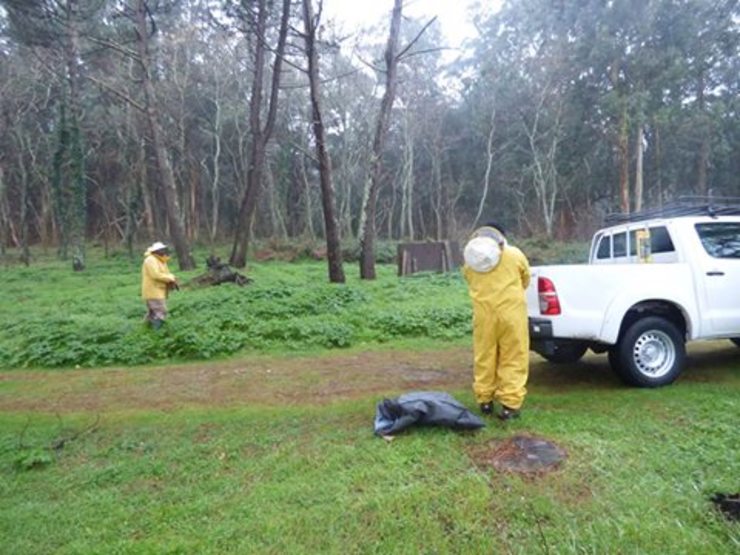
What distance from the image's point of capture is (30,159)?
96.2 feet

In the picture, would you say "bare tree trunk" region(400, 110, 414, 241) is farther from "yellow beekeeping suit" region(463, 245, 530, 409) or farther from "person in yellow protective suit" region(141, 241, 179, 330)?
"yellow beekeeping suit" region(463, 245, 530, 409)

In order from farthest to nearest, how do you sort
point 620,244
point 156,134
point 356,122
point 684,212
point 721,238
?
point 356,122 < point 156,134 < point 620,244 < point 684,212 < point 721,238

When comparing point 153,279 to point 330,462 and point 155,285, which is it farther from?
point 330,462

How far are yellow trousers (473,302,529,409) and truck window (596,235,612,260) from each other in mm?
2837

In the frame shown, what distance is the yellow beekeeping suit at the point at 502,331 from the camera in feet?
14.5

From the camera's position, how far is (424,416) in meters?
4.27

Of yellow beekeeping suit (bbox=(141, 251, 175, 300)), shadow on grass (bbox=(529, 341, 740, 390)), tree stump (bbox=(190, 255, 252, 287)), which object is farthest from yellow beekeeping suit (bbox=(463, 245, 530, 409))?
tree stump (bbox=(190, 255, 252, 287))

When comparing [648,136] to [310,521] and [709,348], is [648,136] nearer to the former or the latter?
[709,348]

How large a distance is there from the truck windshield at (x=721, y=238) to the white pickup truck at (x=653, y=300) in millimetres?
11

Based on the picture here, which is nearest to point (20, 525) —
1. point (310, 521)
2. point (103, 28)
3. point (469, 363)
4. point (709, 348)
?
point (310, 521)

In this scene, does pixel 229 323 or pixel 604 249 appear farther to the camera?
pixel 229 323

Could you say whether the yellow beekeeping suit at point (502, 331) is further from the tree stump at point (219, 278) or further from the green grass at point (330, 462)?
→ the tree stump at point (219, 278)

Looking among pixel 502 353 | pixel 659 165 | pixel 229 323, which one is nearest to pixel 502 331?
pixel 502 353

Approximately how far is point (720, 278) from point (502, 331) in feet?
9.30
